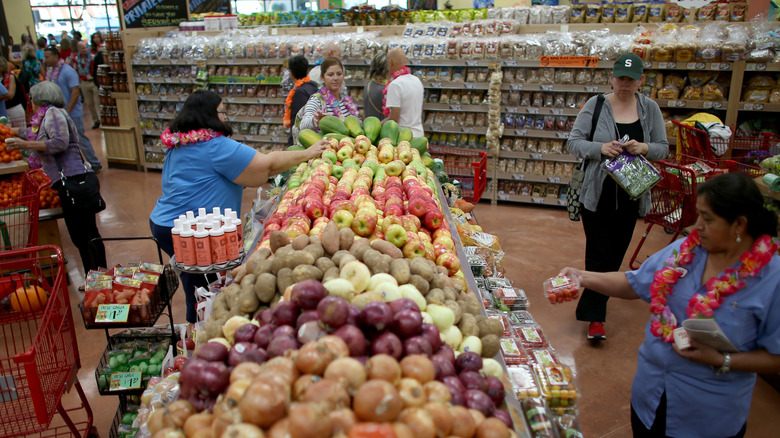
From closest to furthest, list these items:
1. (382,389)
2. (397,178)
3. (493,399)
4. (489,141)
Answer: (382,389) → (493,399) → (397,178) → (489,141)

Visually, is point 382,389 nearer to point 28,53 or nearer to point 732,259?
point 732,259

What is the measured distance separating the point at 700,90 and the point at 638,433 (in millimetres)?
5655

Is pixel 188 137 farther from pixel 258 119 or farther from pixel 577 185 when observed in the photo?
pixel 258 119

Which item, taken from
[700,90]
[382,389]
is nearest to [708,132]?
[700,90]

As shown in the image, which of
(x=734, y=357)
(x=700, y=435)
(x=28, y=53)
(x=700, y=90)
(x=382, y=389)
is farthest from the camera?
(x=28, y=53)

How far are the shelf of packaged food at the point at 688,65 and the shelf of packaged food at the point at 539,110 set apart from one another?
1.03m

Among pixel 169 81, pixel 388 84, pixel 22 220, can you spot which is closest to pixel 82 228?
pixel 22 220

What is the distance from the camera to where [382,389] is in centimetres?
126

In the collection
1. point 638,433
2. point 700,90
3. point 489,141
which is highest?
point 700,90

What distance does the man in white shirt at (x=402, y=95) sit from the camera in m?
5.41

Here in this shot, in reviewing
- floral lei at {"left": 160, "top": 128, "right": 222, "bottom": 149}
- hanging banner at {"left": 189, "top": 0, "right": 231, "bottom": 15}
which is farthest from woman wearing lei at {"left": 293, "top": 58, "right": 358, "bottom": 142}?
hanging banner at {"left": 189, "top": 0, "right": 231, "bottom": 15}

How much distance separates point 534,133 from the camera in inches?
287

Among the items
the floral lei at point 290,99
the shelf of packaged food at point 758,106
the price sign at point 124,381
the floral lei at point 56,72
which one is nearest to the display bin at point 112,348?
the price sign at point 124,381

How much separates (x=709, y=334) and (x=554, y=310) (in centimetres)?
285
